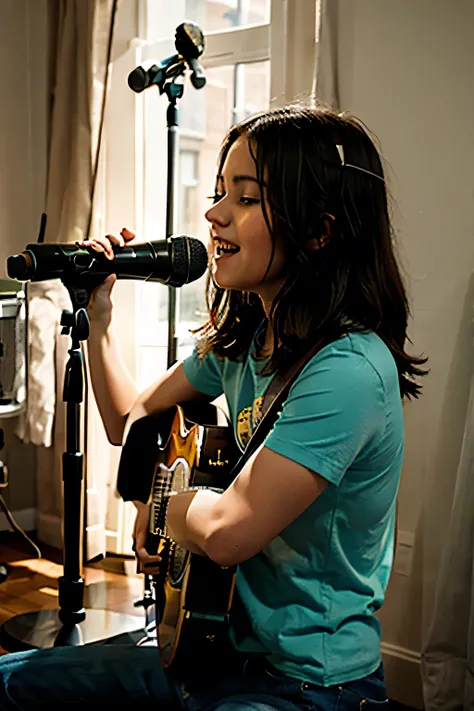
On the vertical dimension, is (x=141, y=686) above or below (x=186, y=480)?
below

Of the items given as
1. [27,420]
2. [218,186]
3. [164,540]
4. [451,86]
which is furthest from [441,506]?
[27,420]

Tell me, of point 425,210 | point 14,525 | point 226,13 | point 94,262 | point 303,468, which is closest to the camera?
point 303,468

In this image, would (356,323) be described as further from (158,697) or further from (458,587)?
(458,587)

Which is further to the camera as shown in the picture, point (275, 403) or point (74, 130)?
point (74, 130)

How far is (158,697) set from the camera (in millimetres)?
1185

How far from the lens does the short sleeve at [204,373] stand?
1556 millimetres

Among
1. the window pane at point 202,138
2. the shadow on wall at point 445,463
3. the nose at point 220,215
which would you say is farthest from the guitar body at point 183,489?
the window pane at point 202,138

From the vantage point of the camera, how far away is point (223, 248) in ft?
4.16

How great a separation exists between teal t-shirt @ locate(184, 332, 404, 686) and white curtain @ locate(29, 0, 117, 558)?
1.91 meters

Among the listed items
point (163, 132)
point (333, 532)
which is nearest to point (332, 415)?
point (333, 532)

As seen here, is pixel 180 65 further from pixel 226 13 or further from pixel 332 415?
pixel 332 415

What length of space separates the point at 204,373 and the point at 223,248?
0.36m

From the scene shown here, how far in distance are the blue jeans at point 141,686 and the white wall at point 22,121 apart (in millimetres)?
2110

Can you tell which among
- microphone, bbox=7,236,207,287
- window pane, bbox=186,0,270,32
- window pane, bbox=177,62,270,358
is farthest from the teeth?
window pane, bbox=186,0,270,32
